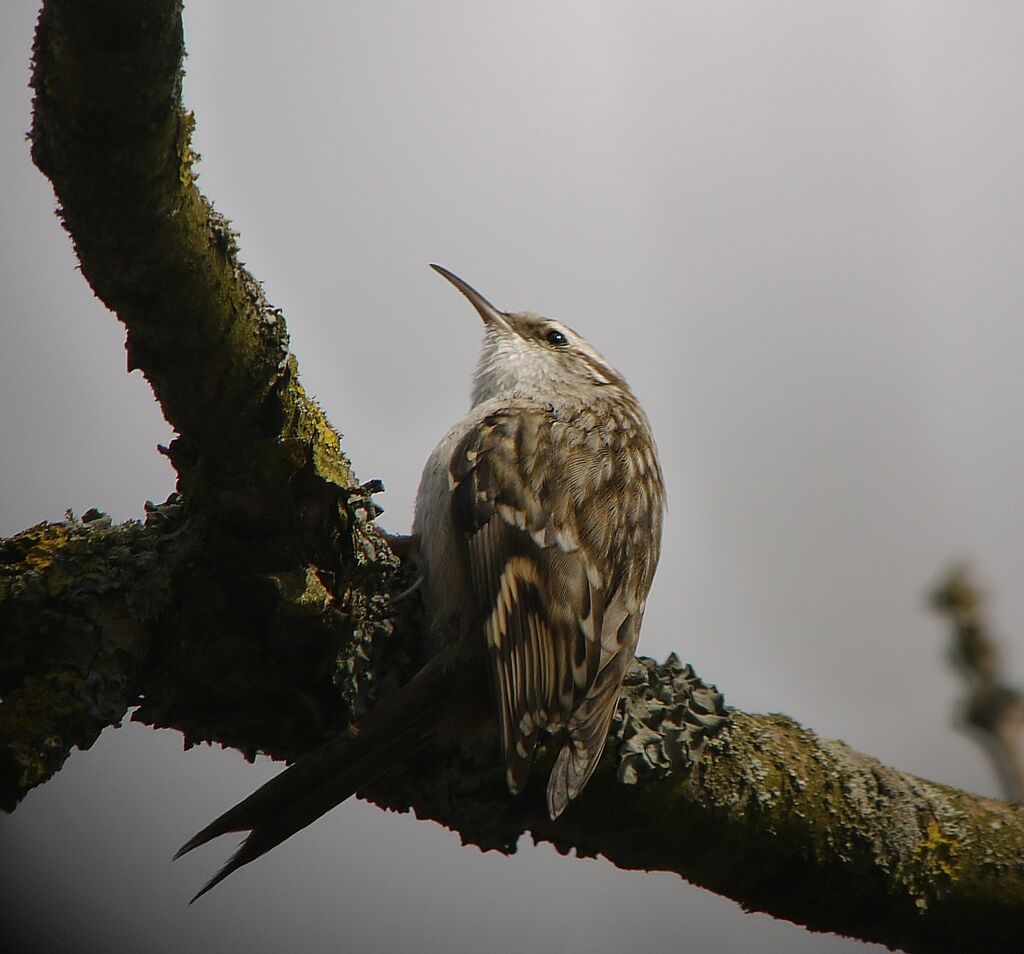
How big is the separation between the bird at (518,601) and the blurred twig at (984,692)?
25.7 inches

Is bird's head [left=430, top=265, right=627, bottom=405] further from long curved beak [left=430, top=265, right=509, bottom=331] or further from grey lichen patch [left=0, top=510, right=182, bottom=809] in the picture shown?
grey lichen patch [left=0, top=510, right=182, bottom=809]

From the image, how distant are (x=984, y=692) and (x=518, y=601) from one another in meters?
0.95

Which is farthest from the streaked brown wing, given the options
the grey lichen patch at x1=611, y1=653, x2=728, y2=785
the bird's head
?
the bird's head

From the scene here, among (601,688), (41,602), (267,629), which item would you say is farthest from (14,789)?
(601,688)

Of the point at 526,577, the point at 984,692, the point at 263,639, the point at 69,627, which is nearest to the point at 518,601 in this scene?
the point at 526,577

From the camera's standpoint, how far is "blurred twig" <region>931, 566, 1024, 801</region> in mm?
2020

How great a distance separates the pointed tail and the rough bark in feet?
0.33

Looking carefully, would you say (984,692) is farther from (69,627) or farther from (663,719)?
(69,627)

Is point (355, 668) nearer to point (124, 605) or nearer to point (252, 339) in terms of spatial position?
point (124, 605)

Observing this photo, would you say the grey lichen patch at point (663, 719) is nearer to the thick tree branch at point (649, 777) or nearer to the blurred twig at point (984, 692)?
the thick tree branch at point (649, 777)

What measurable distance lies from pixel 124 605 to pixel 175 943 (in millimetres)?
1497

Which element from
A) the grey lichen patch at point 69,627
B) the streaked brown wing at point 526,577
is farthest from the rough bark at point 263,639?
the streaked brown wing at point 526,577

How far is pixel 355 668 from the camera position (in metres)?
1.67

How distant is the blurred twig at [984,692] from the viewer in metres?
2.02
